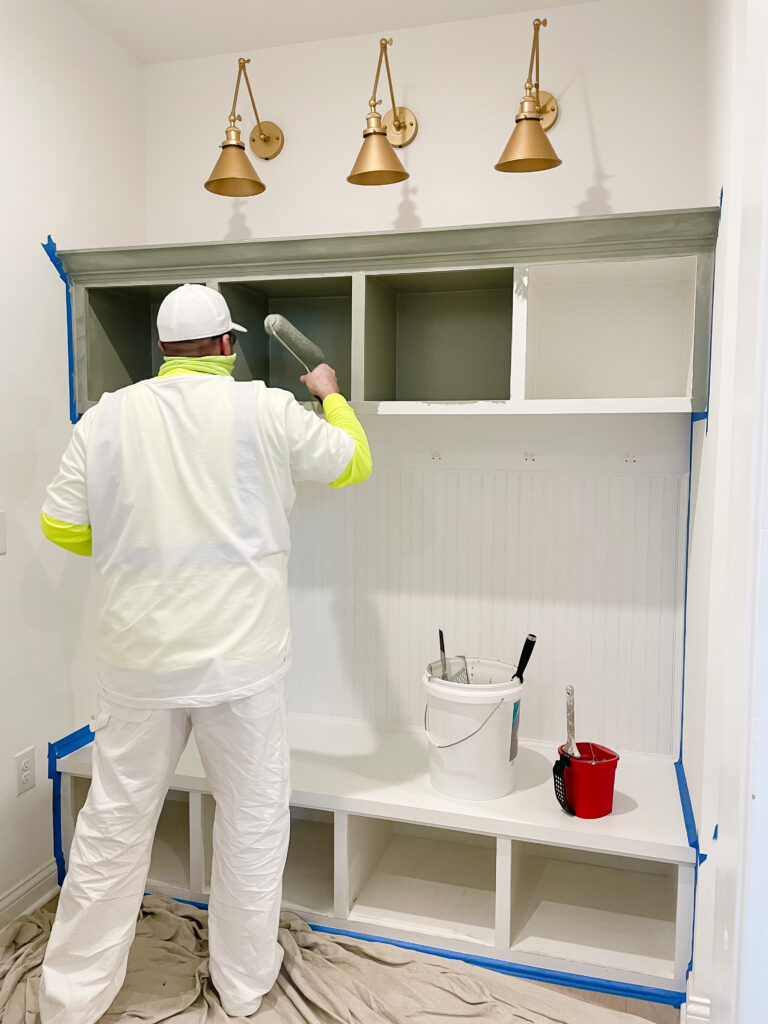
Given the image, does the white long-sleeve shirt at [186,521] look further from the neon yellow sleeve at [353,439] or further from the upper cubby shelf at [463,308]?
the upper cubby shelf at [463,308]

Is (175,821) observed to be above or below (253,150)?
below

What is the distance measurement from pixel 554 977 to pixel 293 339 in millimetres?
1864

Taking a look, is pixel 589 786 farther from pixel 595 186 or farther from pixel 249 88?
pixel 249 88

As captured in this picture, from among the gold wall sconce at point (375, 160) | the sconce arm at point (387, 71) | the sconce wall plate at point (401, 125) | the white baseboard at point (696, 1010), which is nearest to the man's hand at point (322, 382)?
the gold wall sconce at point (375, 160)

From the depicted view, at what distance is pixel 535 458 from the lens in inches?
101

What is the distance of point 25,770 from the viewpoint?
238cm

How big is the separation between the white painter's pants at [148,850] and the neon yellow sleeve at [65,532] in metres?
0.42

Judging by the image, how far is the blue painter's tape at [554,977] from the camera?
79.7 inches

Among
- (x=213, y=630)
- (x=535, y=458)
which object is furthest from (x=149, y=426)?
(x=535, y=458)

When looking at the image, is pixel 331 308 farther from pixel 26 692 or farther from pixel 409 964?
pixel 409 964

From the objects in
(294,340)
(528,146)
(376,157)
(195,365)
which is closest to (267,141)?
(376,157)

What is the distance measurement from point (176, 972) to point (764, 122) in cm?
226

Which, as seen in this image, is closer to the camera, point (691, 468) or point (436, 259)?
point (436, 259)

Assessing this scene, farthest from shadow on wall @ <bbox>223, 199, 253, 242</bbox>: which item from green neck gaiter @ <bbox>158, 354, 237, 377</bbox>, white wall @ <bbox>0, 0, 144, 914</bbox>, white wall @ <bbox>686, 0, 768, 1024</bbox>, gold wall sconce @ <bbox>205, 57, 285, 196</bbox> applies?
white wall @ <bbox>686, 0, 768, 1024</bbox>
